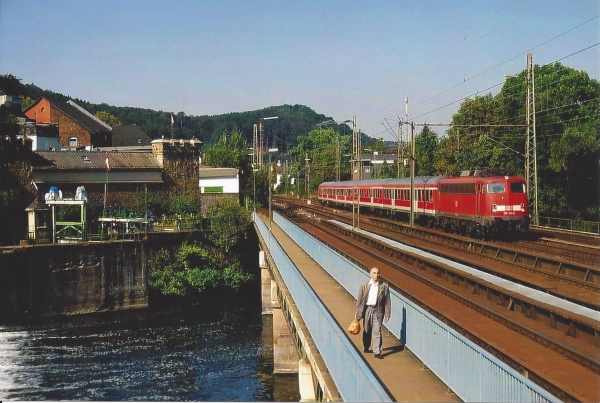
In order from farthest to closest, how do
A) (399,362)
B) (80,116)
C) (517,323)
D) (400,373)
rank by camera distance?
(80,116)
(517,323)
(399,362)
(400,373)

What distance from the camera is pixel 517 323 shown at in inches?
576

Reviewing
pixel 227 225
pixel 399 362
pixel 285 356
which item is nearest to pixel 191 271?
pixel 227 225

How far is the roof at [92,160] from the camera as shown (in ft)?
172

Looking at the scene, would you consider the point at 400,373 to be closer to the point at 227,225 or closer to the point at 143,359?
the point at 143,359

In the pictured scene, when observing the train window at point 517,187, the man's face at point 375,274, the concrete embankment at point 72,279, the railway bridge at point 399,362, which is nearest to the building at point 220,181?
the concrete embankment at point 72,279

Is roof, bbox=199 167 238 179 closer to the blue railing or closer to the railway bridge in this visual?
the railway bridge

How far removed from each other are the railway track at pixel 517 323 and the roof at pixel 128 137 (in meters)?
73.6

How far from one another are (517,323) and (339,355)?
206 inches

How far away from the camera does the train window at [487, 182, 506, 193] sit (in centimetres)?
3311

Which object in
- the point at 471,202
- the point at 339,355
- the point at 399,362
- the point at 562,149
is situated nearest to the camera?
the point at 339,355

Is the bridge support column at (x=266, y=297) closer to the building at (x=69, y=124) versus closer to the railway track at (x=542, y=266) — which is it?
the railway track at (x=542, y=266)

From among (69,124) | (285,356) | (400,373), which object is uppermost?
(69,124)

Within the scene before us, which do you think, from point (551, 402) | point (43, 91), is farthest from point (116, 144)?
point (551, 402)

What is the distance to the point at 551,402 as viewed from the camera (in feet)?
24.8
